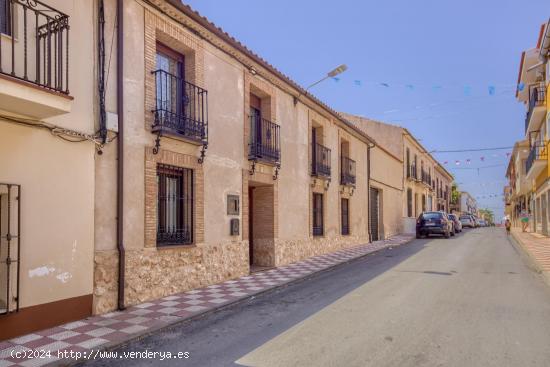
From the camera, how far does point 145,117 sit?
7402 mm

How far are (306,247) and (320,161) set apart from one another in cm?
317

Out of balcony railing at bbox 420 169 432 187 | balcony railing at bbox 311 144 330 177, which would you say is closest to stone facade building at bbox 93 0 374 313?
balcony railing at bbox 311 144 330 177

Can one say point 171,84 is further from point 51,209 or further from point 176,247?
point 51,209

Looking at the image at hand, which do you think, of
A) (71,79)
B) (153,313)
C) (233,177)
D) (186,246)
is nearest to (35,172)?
(71,79)

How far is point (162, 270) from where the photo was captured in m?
7.57

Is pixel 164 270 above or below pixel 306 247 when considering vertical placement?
above

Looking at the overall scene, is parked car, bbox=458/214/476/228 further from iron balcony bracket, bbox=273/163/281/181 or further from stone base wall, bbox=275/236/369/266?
iron balcony bracket, bbox=273/163/281/181

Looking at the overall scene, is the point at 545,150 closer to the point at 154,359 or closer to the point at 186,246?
the point at 186,246

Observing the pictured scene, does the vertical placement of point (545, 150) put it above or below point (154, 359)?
above

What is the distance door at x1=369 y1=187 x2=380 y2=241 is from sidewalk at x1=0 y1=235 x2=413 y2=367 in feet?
40.0

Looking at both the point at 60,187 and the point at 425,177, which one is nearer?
the point at 60,187

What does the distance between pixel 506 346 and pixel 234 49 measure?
7956 millimetres

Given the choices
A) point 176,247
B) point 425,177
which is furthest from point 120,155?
point 425,177

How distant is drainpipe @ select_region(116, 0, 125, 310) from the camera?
21.9ft
